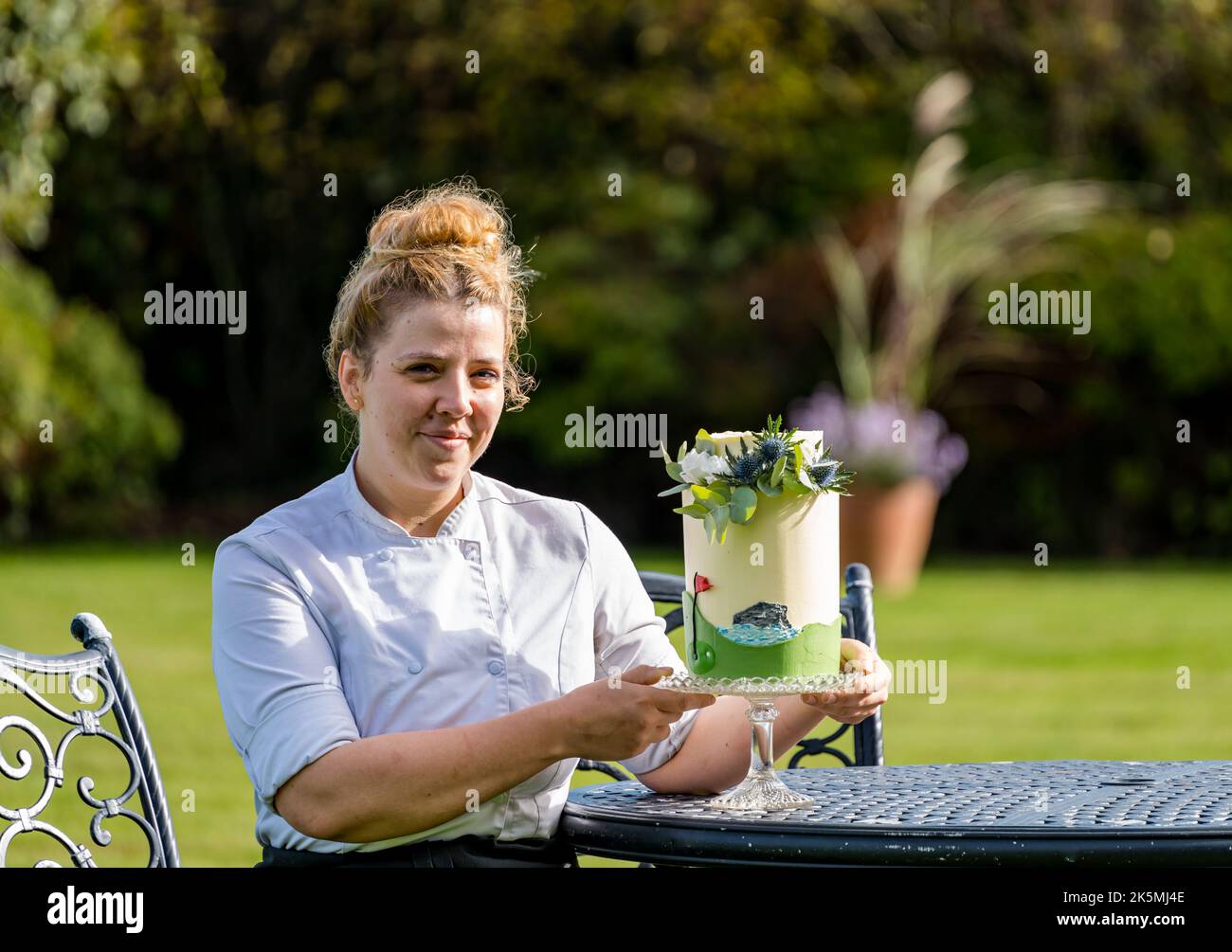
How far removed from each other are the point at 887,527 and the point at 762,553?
10338mm

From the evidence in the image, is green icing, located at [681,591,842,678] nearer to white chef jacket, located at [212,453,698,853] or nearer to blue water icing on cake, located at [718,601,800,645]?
blue water icing on cake, located at [718,601,800,645]

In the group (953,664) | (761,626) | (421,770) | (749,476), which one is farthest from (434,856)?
(953,664)

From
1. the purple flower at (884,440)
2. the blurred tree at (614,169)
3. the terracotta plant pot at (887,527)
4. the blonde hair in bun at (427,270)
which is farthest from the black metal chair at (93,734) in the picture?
the blurred tree at (614,169)

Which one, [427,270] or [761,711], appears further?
[427,270]

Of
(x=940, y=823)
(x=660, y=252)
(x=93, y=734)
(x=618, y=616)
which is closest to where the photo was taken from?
(x=940, y=823)

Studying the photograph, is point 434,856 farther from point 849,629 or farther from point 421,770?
point 849,629

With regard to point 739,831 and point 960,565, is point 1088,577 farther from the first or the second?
point 739,831

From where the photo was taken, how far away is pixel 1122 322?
14156 mm

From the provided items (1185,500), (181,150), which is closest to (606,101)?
(181,150)

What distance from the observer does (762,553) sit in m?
2.22

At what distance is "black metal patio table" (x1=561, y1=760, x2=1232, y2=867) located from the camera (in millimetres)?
2066

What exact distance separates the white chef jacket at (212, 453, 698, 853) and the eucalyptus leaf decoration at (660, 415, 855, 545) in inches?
13.4

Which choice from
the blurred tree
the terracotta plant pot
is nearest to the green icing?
the terracotta plant pot

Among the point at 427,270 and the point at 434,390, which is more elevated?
the point at 427,270
